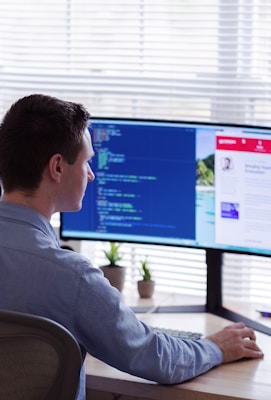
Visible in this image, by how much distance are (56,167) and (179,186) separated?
2.36 ft

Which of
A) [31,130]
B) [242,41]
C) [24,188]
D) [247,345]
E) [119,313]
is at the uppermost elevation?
[242,41]

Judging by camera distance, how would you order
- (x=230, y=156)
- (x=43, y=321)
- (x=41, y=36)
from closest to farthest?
(x=43, y=321) < (x=230, y=156) < (x=41, y=36)

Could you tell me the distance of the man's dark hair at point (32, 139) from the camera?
1912 millimetres

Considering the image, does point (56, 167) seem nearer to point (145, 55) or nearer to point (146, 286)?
point (146, 286)

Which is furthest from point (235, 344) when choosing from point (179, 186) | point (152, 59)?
point (152, 59)

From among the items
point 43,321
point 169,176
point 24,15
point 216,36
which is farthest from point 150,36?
point 43,321

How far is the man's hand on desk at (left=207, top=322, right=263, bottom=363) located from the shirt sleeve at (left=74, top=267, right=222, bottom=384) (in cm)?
10

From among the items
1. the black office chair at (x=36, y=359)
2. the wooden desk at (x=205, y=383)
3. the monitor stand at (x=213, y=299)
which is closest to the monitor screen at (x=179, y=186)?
the monitor stand at (x=213, y=299)

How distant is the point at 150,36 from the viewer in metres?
3.19

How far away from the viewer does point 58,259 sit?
1827 millimetres

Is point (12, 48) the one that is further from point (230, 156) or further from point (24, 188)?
point (24, 188)

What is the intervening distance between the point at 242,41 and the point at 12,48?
0.91 meters

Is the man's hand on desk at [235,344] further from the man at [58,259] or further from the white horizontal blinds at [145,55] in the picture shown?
the white horizontal blinds at [145,55]

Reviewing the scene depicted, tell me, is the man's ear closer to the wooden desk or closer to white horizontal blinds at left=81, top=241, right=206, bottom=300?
the wooden desk
